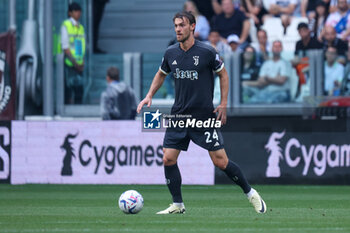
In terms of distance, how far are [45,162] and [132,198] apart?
6.54 m

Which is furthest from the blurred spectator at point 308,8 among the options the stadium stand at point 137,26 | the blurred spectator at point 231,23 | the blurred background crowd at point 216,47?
the stadium stand at point 137,26

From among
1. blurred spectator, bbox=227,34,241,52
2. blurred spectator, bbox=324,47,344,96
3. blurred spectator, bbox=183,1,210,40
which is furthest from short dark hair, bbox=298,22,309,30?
blurred spectator, bbox=183,1,210,40

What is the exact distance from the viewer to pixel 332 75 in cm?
1662

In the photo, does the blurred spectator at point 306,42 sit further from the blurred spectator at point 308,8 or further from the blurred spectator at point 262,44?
the blurred spectator at point 308,8

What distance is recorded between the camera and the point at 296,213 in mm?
10203

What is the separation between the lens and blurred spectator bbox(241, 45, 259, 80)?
1705cm

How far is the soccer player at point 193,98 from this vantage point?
9930 millimetres

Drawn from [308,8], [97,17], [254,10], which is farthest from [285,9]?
[97,17]

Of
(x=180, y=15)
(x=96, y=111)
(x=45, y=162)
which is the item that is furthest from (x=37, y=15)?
(x=180, y=15)

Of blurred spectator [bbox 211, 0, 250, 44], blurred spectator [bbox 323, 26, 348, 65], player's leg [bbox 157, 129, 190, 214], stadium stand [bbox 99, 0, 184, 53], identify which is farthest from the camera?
stadium stand [bbox 99, 0, 184, 53]

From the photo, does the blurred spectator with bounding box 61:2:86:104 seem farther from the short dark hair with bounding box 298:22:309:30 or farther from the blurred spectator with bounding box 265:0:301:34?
the short dark hair with bounding box 298:22:309:30

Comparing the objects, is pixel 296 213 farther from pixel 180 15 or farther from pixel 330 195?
pixel 330 195

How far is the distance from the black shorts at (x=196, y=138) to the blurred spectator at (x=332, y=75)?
704 cm

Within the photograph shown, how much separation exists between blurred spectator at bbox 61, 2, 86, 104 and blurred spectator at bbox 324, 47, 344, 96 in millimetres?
4961
